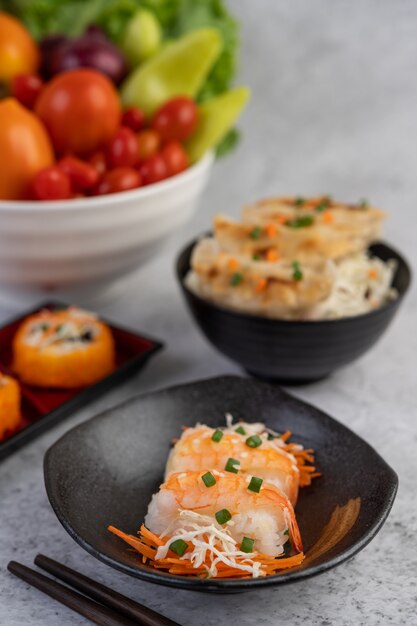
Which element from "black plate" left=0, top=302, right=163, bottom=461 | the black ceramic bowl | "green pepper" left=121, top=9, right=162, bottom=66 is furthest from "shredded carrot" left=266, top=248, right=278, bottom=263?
"green pepper" left=121, top=9, right=162, bottom=66

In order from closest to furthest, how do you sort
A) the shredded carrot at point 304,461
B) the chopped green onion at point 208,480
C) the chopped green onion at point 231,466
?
the chopped green onion at point 208,480 → the chopped green onion at point 231,466 → the shredded carrot at point 304,461

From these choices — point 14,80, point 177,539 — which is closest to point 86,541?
point 177,539

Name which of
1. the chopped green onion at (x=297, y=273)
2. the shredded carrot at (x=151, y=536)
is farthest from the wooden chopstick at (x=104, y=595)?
the chopped green onion at (x=297, y=273)

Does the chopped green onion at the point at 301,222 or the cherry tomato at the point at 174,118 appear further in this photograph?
the cherry tomato at the point at 174,118

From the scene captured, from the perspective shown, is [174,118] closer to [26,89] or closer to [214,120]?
[214,120]

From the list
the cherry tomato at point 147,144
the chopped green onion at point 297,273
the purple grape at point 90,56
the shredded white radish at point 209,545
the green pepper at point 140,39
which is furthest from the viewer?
the green pepper at point 140,39

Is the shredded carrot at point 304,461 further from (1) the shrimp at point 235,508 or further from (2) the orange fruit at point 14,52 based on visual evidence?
(2) the orange fruit at point 14,52

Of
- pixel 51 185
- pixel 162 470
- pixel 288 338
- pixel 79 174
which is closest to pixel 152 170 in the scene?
pixel 79 174

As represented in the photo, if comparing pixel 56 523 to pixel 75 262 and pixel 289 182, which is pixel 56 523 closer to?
pixel 75 262
